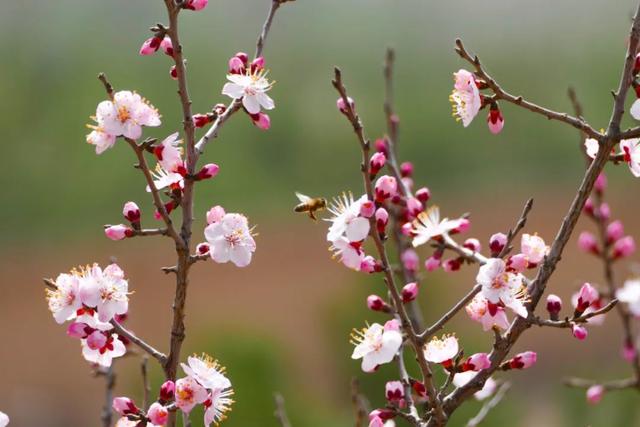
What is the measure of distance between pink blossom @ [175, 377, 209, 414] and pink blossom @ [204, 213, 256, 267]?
0.10 m

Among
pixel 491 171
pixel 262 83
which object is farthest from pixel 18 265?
pixel 262 83

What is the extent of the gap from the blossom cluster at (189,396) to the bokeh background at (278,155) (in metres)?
5.98

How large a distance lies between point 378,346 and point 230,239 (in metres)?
0.15

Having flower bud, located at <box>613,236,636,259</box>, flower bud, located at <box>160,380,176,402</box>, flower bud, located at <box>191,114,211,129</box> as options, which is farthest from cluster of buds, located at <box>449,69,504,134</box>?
flower bud, located at <box>613,236,636,259</box>

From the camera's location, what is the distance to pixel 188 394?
2.16 ft

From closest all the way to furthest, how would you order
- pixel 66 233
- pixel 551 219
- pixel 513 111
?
1. pixel 513 111
2. pixel 66 233
3. pixel 551 219

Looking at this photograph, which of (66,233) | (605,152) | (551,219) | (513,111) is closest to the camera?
(605,152)

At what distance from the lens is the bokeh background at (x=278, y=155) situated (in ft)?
24.0

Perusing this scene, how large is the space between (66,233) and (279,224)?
Result: 2.02m

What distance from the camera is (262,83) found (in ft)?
2.37

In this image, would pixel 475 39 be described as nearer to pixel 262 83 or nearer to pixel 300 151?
pixel 300 151

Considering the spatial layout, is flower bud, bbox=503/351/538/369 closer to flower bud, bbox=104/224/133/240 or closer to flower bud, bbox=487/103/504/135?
flower bud, bbox=487/103/504/135

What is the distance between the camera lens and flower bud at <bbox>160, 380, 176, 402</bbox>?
643 mm

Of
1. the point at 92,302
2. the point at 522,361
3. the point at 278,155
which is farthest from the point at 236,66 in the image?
the point at 278,155
